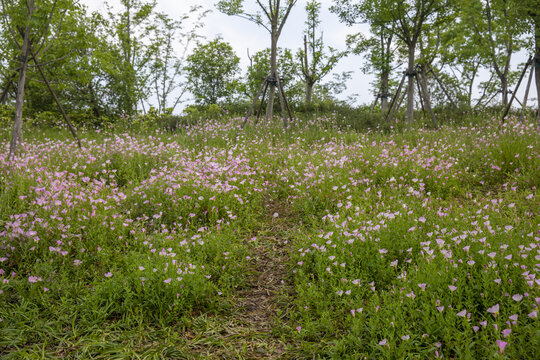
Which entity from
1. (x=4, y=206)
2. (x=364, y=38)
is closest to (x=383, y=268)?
(x=4, y=206)

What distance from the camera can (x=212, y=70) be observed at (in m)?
23.6

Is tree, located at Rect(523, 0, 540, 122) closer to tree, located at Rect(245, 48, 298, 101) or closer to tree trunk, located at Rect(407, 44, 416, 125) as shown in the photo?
tree trunk, located at Rect(407, 44, 416, 125)

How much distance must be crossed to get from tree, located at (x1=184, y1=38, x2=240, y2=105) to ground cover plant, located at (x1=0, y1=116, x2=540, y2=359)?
18423 mm

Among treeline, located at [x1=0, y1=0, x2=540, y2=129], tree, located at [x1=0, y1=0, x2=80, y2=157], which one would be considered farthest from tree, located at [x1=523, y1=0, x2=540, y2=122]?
tree, located at [x1=0, y1=0, x2=80, y2=157]

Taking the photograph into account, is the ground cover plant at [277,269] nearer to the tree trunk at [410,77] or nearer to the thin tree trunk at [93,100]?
the tree trunk at [410,77]

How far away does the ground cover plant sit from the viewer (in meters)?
2.78

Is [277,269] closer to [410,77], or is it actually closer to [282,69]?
[410,77]

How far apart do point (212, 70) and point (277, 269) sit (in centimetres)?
2139

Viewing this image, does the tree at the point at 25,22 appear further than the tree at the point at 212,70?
No

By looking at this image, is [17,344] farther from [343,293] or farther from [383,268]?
[383,268]

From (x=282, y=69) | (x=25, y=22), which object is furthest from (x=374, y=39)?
(x=25, y=22)

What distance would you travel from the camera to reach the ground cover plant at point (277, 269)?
2.78 m

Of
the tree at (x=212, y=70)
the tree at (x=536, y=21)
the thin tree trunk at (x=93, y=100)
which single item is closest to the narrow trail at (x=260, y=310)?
the tree at (x=536, y=21)

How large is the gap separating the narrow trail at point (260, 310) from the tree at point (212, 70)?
20.3m
